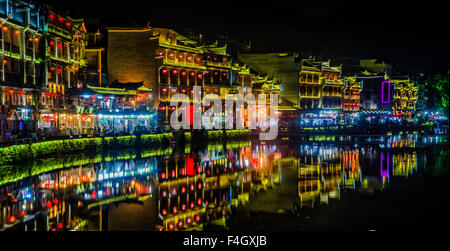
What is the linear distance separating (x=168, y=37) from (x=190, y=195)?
40.8 meters

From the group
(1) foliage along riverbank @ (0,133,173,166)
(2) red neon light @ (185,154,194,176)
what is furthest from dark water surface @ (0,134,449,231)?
(1) foliage along riverbank @ (0,133,173,166)

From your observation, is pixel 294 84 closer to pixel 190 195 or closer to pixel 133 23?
pixel 133 23

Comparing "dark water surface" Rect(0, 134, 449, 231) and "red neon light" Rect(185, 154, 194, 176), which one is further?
"red neon light" Rect(185, 154, 194, 176)

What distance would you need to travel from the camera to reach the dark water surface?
16281 mm

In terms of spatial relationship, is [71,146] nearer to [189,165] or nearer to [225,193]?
[189,165]

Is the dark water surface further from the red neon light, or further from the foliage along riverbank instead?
the foliage along riverbank

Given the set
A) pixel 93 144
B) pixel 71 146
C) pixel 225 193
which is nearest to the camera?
pixel 225 193

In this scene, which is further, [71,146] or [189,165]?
[71,146]

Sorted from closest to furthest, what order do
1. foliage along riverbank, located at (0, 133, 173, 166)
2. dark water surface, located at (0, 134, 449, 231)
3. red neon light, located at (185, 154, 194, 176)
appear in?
dark water surface, located at (0, 134, 449, 231), foliage along riverbank, located at (0, 133, 173, 166), red neon light, located at (185, 154, 194, 176)

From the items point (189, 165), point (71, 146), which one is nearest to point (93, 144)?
point (71, 146)

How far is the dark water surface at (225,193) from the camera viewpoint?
1628 cm

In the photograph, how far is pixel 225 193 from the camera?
22328 mm
